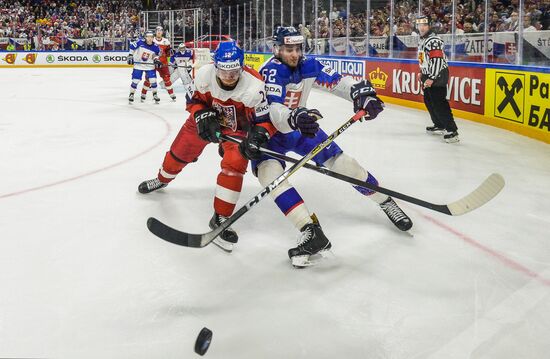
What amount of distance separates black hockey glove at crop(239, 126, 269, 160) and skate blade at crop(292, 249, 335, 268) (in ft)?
1.64

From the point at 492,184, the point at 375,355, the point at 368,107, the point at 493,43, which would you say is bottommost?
the point at 375,355

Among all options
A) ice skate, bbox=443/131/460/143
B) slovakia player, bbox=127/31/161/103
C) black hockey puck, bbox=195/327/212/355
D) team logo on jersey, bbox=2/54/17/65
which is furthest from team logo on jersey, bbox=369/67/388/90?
team logo on jersey, bbox=2/54/17/65

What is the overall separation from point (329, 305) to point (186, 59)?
920 centimetres

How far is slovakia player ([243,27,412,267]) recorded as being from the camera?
244 centimetres

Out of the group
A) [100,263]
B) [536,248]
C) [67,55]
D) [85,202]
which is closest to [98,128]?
[85,202]

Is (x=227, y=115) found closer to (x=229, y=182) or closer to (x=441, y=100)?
(x=229, y=182)

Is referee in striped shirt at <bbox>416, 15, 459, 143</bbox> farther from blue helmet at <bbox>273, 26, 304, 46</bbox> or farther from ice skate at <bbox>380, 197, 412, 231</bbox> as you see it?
blue helmet at <bbox>273, 26, 304, 46</bbox>

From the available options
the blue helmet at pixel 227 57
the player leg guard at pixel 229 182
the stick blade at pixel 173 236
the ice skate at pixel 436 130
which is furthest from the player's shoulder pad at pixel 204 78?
the ice skate at pixel 436 130

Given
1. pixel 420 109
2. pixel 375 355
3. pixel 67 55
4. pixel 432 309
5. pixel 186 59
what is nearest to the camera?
pixel 375 355

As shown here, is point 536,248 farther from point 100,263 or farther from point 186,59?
point 186,59

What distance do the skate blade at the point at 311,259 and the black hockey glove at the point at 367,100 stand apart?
70 cm

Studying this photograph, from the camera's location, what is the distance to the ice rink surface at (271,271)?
1.81 metres

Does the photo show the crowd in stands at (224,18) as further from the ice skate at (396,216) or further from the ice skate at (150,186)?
the ice skate at (150,186)

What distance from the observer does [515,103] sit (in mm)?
5695
